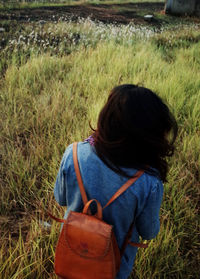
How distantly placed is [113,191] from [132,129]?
27cm

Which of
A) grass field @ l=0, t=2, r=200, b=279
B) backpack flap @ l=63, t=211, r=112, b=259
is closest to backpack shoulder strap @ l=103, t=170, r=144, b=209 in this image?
backpack flap @ l=63, t=211, r=112, b=259

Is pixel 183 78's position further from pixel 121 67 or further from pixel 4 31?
pixel 4 31

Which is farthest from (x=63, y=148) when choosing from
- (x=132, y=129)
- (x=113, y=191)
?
(x=132, y=129)

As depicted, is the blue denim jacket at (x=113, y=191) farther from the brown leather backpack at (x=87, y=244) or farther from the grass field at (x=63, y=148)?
the grass field at (x=63, y=148)

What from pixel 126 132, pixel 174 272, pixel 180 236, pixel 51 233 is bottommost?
pixel 174 272

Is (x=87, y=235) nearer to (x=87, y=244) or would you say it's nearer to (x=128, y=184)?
(x=87, y=244)

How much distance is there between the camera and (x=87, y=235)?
0.81 metres

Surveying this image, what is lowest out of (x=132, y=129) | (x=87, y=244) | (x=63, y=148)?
(x=63, y=148)

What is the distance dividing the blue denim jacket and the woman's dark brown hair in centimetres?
4

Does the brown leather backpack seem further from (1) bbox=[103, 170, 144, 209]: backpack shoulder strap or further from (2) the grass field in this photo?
(2) the grass field

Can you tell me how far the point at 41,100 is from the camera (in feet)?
8.77

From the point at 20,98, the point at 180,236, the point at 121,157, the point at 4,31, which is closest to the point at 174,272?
the point at 180,236

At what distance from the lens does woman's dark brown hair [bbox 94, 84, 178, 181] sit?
0.77 m

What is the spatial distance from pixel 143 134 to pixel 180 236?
1078mm
